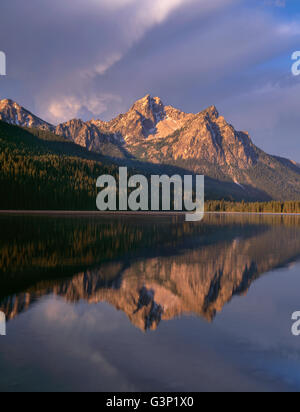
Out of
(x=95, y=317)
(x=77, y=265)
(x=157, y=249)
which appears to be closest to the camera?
(x=95, y=317)

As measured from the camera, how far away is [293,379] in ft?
41.8

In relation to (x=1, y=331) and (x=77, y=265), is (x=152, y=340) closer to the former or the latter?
(x=1, y=331)

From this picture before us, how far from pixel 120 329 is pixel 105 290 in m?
8.01

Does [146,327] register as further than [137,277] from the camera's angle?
No

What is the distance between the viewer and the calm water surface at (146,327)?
12.6 metres

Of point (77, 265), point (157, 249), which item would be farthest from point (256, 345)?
point (157, 249)

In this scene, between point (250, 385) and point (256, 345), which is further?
point (256, 345)

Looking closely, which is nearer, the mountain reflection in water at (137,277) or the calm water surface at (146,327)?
the calm water surface at (146,327)

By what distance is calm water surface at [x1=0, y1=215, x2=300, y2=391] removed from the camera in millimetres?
12586

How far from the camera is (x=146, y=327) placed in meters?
18.2

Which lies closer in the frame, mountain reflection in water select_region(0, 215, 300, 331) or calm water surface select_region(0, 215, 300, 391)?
calm water surface select_region(0, 215, 300, 391)

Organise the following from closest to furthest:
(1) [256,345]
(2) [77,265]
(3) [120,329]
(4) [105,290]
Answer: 1. (1) [256,345]
2. (3) [120,329]
3. (4) [105,290]
4. (2) [77,265]

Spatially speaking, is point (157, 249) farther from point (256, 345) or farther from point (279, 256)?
point (256, 345)

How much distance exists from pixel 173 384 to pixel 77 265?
78.8 feet
